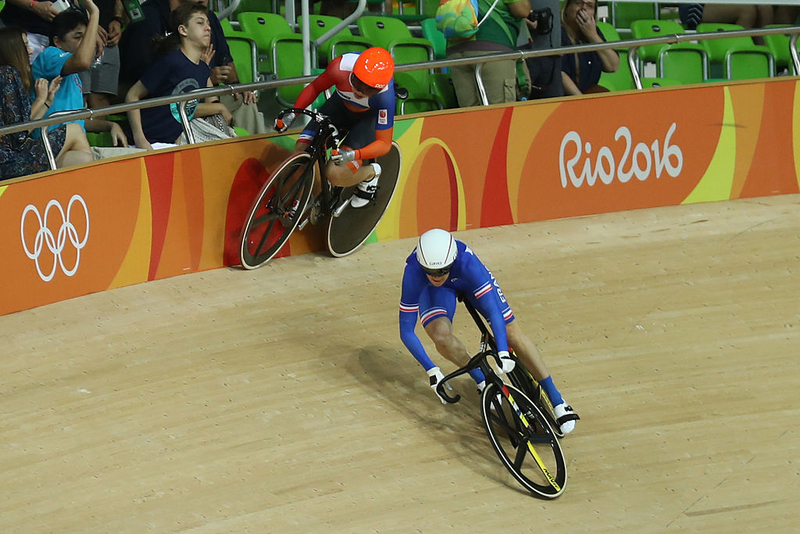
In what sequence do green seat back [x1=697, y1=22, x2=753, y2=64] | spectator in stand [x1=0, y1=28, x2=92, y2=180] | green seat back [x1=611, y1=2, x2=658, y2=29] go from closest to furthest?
spectator in stand [x1=0, y1=28, x2=92, y2=180]
green seat back [x1=697, y1=22, x2=753, y2=64]
green seat back [x1=611, y1=2, x2=658, y2=29]

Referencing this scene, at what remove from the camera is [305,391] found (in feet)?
20.9

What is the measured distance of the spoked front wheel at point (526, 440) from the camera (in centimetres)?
554

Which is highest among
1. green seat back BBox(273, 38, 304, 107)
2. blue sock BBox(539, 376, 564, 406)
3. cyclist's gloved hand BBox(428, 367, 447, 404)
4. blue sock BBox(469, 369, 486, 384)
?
green seat back BBox(273, 38, 304, 107)

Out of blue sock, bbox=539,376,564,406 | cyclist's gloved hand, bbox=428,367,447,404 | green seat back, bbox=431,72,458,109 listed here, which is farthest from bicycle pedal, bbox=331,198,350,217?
blue sock, bbox=539,376,564,406

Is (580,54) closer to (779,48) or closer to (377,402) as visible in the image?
(779,48)

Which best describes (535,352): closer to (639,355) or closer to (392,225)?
(639,355)

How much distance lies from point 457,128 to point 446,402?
3008 mm

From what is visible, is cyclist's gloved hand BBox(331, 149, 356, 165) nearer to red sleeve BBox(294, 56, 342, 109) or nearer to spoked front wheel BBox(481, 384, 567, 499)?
red sleeve BBox(294, 56, 342, 109)

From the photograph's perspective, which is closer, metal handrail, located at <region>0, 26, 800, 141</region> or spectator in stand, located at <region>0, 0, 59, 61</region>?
metal handrail, located at <region>0, 26, 800, 141</region>

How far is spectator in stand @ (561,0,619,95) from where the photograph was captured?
363 inches

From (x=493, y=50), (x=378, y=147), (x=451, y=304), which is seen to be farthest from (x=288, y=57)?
(x=451, y=304)

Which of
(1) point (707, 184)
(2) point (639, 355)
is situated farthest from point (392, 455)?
(1) point (707, 184)

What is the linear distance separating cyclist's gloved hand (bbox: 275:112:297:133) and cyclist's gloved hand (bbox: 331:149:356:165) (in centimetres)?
41

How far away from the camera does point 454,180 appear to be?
8.66 m
